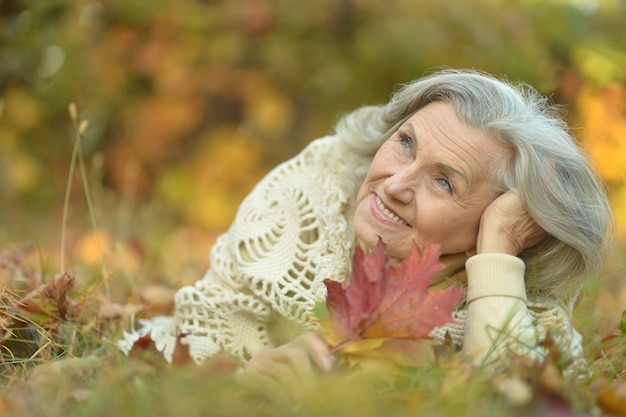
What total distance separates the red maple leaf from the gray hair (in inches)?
21.9

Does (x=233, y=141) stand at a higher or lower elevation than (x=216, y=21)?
lower

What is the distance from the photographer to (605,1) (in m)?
5.22

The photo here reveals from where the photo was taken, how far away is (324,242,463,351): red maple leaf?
1594 mm

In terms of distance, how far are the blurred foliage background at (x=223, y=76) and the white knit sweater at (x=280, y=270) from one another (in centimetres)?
223

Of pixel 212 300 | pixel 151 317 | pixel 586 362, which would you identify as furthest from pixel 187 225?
pixel 586 362

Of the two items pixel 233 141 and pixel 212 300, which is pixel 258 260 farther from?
pixel 233 141

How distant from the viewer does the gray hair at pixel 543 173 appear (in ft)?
6.95

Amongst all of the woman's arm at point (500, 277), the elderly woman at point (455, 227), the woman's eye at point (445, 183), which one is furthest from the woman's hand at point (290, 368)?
the woman's eye at point (445, 183)

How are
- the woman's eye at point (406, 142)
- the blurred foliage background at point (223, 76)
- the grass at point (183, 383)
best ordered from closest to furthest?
the grass at point (183, 383)
the woman's eye at point (406, 142)
the blurred foliage background at point (223, 76)

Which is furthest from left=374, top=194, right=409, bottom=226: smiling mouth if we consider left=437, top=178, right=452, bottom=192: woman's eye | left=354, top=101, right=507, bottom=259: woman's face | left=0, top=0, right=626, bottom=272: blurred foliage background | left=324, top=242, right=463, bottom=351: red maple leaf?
left=0, top=0, right=626, bottom=272: blurred foliage background

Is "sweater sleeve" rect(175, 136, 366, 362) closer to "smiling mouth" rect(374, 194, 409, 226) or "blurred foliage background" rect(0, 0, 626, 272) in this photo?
"smiling mouth" rect(374, 194, 409, 226)

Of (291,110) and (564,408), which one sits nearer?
(564,408)

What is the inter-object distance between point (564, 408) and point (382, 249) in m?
0.49

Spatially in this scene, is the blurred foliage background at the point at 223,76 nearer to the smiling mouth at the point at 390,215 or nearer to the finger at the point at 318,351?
the smiling mouth at the point at 390,215
